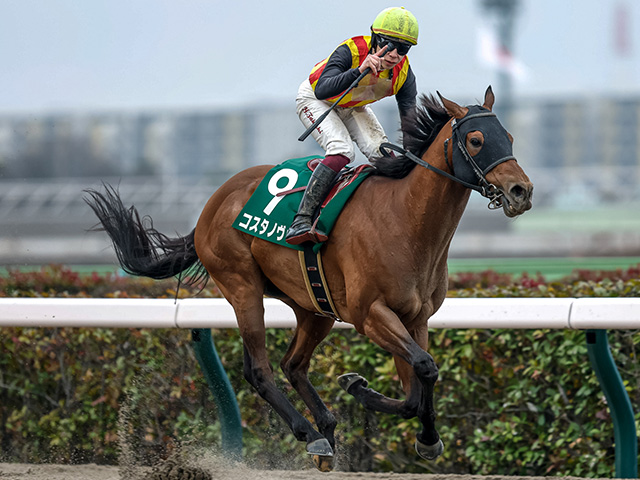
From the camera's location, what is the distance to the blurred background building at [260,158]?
830 inches

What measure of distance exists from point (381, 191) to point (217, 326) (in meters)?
1.11

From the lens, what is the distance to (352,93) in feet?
12.5

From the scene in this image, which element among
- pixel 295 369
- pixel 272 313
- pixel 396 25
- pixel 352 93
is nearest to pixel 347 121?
pixel 352 93

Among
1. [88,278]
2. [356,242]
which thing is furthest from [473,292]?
[88,278]

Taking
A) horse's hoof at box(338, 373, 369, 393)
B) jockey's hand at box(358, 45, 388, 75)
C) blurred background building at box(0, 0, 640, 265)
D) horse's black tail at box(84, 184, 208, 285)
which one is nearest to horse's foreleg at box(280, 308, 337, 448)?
horse's hoof at box(338, 373, 369, 393)

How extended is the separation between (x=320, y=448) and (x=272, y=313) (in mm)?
814

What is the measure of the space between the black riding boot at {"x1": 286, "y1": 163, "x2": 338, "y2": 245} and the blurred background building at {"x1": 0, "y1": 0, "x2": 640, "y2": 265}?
14.2 metres

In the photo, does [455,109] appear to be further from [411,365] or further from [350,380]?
[350,380]

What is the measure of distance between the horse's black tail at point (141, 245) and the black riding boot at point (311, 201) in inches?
37.4

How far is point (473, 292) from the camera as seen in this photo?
4750 mm

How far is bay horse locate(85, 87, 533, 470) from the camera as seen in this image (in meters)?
3.31

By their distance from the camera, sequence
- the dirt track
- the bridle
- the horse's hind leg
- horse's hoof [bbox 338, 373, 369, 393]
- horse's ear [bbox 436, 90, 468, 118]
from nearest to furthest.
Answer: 1. the bridle
2. horse's ear [bbox 436, 90, 468, 118]
3. the horse's hind leg
4. horse's hoof [bbox 338, 373, 369, 393]
5. the dirt track

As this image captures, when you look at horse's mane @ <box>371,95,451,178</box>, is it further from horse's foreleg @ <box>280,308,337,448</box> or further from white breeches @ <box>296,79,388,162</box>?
horse's foreleg @ <box>280,308,337,448</box>

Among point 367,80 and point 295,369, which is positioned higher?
point 367,80
